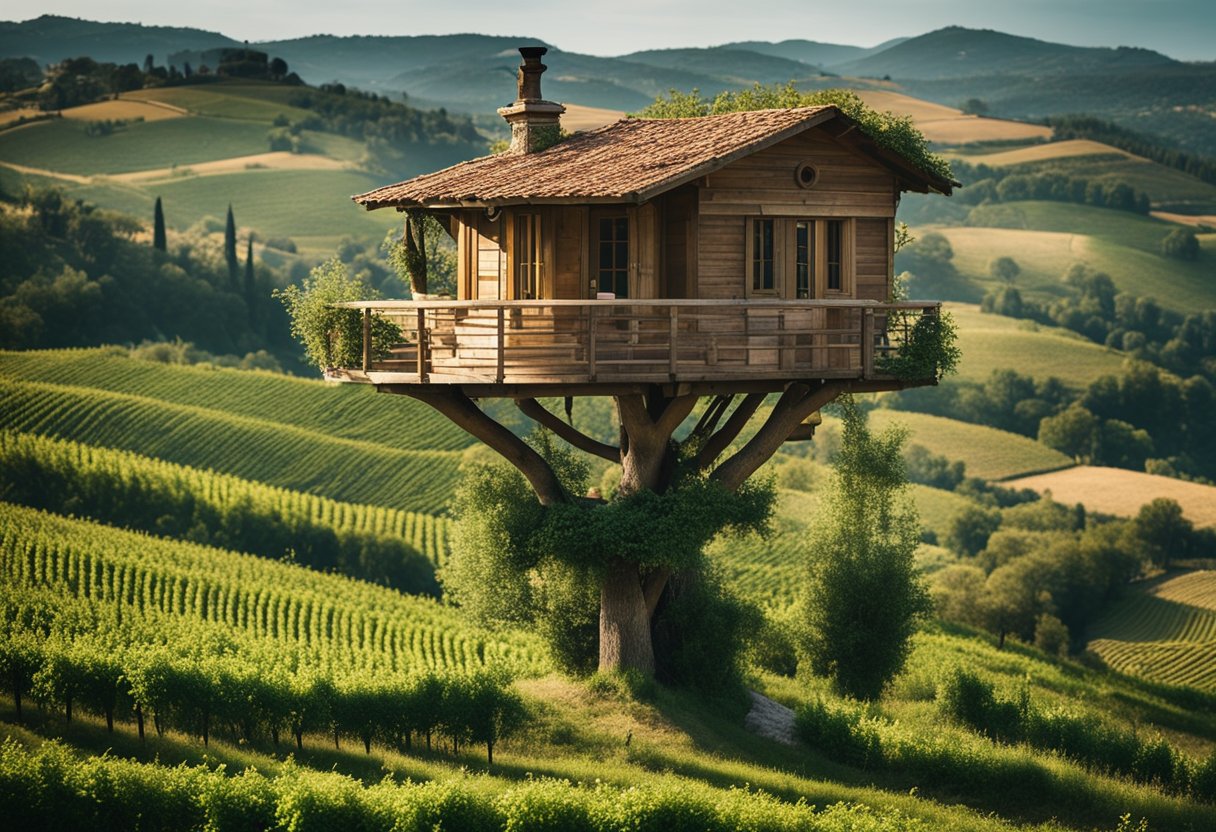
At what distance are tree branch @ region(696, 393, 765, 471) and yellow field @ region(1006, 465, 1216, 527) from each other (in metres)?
99.9

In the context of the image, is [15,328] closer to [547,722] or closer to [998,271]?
[547,722]

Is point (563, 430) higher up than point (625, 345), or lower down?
lower down

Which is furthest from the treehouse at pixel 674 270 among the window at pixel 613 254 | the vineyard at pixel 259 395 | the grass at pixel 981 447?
the grass at pixel 981 447

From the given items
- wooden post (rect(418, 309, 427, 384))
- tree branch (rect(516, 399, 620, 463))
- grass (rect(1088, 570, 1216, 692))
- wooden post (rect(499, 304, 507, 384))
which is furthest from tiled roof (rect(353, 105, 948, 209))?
grass (rect(1088, 570, 1216, 692))

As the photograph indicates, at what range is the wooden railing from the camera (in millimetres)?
25844

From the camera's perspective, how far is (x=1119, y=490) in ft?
440

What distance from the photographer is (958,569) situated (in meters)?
92.1

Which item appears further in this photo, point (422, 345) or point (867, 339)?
point (867, 339)

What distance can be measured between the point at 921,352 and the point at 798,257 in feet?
9.14

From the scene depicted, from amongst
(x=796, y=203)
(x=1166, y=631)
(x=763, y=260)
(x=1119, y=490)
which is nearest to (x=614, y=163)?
(x=763, y=260)

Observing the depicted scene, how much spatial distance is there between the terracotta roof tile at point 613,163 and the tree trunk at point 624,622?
23.9 feet

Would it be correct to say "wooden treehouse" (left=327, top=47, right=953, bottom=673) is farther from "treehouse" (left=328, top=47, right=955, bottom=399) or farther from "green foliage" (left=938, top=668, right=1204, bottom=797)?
"green foliage" (left=938, top=668, right=1204, bottom=797)

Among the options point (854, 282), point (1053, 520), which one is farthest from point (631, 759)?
point (1053, 520)

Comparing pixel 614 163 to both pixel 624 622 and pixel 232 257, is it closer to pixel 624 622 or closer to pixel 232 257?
pixel 624 622
